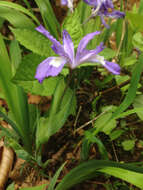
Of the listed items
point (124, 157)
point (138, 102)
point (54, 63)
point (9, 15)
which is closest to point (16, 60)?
point (9, 15)

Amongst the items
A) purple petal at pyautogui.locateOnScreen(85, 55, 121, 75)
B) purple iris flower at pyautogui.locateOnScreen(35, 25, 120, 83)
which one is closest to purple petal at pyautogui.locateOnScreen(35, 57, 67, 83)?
purple iris flower at pyautogui.locateOnScreen(35, 25, 120, 83)

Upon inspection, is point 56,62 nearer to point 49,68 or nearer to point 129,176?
point 49,68

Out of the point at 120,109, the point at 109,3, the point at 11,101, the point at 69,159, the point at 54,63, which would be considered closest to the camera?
the point at 54,63

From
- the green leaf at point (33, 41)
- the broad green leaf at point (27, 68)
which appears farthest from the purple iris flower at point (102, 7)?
the broad green leaf at point (27, 68)

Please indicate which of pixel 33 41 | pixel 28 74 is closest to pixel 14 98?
pixel 28 74

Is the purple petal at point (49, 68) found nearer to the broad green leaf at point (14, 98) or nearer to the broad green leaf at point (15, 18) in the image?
the broad green leaf at point (14, 98)

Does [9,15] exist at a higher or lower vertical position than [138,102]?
higher

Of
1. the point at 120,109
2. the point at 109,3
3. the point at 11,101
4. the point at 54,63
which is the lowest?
the point at 120,109

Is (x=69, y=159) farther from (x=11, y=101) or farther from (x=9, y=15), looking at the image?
(x=9, y=15)
